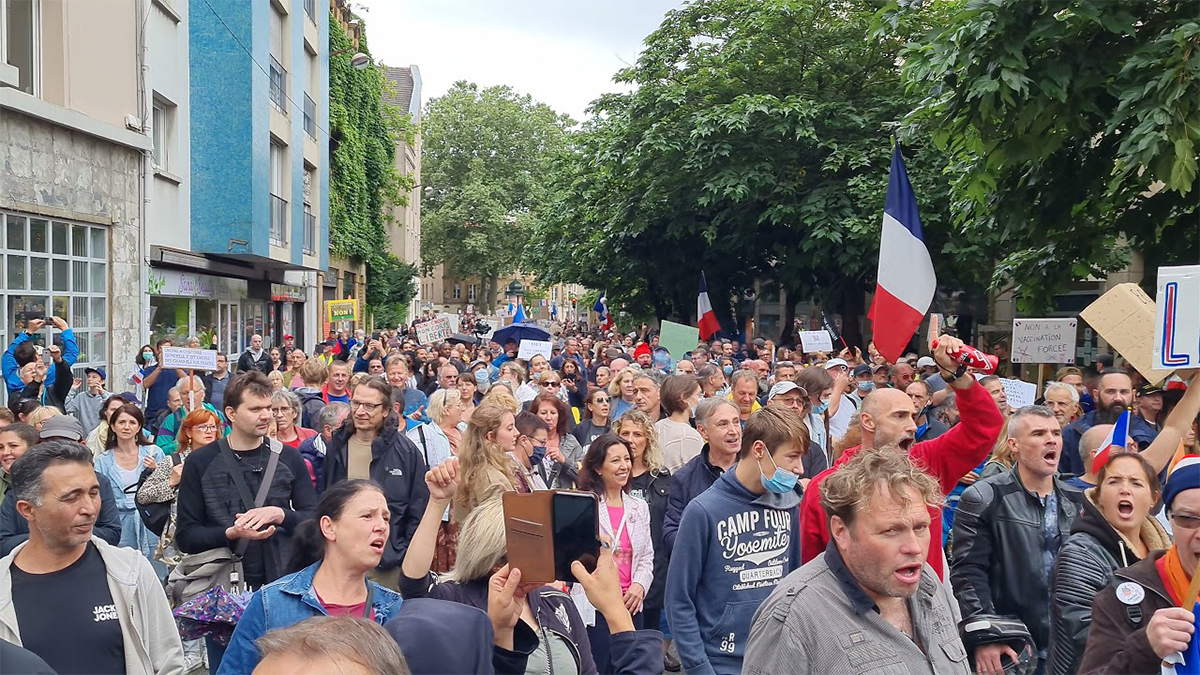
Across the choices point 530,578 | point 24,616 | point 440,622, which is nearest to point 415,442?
point 24,616

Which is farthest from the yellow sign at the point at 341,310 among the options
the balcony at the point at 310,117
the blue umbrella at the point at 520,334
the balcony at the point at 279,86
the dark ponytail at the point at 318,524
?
the dark ponytail at the point at 318,524

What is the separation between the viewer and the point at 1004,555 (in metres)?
4.75

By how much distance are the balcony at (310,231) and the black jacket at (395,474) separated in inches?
933

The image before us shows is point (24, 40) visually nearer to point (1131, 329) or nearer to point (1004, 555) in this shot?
point (1131, 329)

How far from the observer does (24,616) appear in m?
3.78

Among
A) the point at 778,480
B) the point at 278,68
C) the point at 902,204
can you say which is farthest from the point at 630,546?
the point at 278,68

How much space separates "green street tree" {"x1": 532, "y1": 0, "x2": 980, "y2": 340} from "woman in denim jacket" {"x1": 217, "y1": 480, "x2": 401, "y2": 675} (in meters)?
21.0

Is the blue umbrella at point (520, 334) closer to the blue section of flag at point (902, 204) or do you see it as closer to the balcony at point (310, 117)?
the balcony at point (310, 117)

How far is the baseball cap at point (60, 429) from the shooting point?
6898 mm

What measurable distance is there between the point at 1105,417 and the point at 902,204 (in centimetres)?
308

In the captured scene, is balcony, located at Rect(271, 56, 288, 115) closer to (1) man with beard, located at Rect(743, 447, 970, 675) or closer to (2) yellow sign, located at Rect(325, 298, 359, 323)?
(2) yellow sign, located at Rect(325, 298, 359, 323)

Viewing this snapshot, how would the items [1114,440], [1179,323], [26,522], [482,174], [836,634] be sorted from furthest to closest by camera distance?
[482,174], [1114,440], [26,522], [1179,323], [836,634]

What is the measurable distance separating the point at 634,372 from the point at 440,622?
7593mm

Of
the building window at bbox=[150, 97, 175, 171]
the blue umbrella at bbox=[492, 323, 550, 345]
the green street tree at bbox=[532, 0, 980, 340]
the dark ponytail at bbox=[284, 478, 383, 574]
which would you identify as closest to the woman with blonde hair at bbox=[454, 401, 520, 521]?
the dark ponytail at bbox=[284, 478, 383, 574]
